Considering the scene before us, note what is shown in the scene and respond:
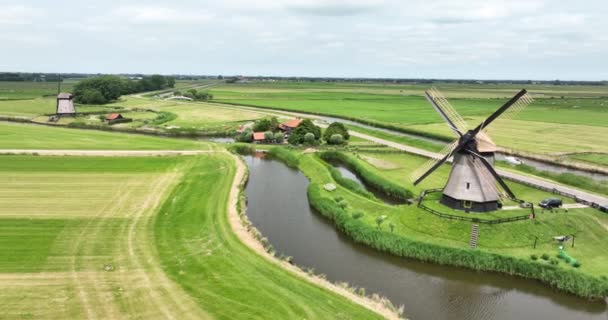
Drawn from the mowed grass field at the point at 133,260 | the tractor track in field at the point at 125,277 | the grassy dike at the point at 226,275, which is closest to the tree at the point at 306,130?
the mowed grass field at the point at 133,260

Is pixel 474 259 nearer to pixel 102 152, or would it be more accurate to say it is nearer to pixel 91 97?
pixel 102 152

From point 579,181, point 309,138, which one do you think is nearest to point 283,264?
point 579,181

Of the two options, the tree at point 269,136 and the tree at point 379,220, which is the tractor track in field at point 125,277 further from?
the tree at point 269,136

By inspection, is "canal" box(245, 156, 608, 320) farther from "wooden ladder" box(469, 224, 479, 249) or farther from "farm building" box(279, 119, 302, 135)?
"farm building" box(279, 119, 302, 135)

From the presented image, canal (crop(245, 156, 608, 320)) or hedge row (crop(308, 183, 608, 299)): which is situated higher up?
hedge row (crop(308, 183, 608, 299))

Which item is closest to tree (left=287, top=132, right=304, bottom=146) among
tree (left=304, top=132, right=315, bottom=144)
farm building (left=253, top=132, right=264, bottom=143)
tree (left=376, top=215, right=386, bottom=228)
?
tree (left=304, top=132, right=315, bottom=144)

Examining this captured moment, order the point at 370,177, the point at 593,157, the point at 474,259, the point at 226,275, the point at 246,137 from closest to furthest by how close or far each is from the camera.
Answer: the point at 226,275
the point at 474,259
the point at 370,177
the point at 593,157
the point at 246,137
